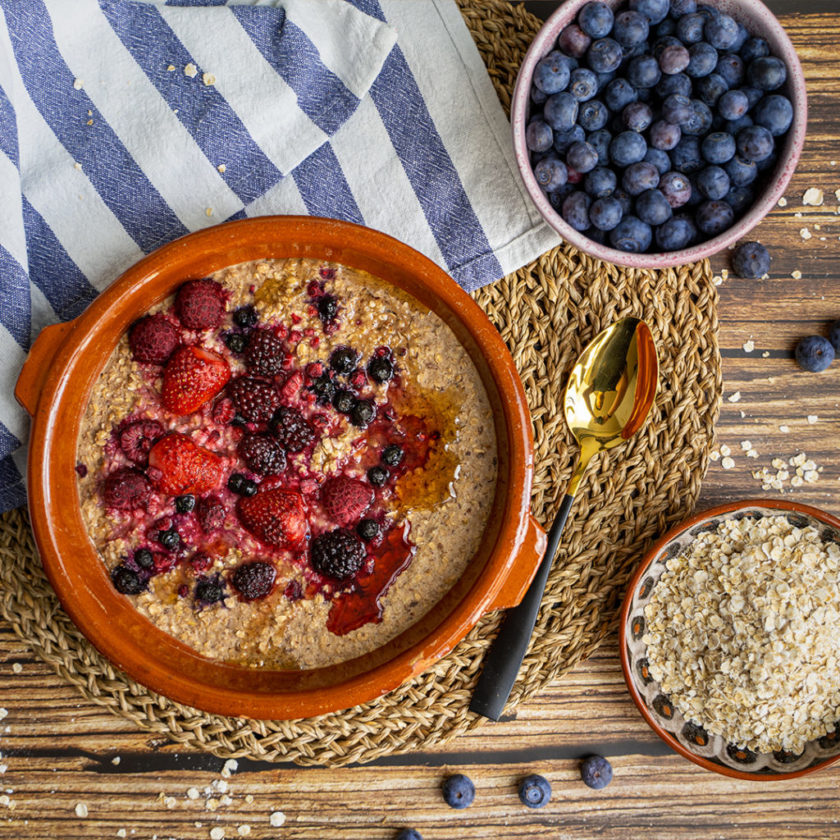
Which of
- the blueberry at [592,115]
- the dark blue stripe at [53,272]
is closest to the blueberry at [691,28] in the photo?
the blueberry at [592,115]

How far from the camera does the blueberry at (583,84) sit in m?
1.62

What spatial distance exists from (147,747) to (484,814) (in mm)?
836

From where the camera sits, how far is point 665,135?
1596 mm

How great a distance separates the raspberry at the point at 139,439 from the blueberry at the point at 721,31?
4.56 feet

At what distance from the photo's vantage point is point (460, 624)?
1.55 meters

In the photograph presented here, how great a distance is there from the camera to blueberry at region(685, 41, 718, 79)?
1.60m

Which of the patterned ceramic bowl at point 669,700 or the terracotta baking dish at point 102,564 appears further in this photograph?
the patterned ceramic bowl at point 669,700

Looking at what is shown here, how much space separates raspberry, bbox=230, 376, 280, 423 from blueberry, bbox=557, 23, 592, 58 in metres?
0.94

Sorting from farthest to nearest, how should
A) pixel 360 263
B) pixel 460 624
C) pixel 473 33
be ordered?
1. pixel 473 33
2. pixel 360 263
3. pixel 460 624

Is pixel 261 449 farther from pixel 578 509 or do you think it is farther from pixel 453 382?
pixel 578 509

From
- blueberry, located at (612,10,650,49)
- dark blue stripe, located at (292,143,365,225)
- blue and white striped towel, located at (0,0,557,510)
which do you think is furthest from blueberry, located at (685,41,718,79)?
dark blue stripe, located at (292,143,365,225)

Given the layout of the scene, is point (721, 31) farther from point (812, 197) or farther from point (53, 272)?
point (53, 272)

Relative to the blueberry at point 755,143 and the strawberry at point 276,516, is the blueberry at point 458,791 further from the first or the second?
the blueberry at point 755,143

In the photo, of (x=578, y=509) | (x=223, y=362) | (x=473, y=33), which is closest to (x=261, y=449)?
(x=223, y=362)
